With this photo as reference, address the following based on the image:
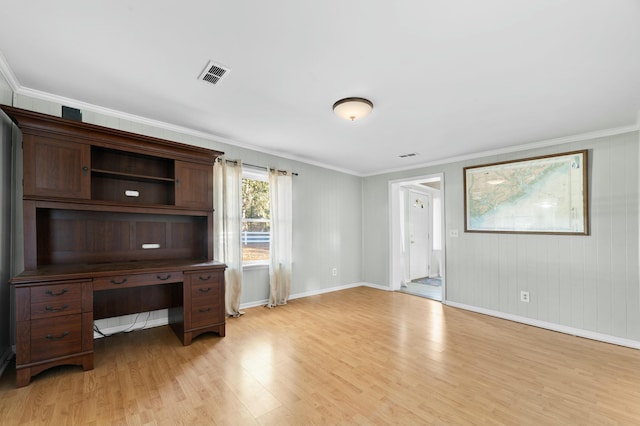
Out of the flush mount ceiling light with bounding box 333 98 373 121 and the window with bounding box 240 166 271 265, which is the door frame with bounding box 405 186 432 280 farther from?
the flush mount ceiling light with bounding box 333 98 373 121

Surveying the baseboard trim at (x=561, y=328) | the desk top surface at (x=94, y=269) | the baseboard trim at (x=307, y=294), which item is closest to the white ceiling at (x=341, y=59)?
the desk top surface at (x=94, y=269)

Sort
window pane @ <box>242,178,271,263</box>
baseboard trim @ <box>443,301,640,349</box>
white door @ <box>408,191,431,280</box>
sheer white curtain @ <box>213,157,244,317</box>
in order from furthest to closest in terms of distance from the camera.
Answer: white door @ <box>408,191,431,280</box>
window pane @ <box>242,178,271,263</box>
sheer white curtain @ <box>213,157,244,317</box>
baseboard trim @ <box>443,301,640,349</box>

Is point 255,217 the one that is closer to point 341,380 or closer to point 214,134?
point 214,134

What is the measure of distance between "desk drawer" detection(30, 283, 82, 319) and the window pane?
6.64ft

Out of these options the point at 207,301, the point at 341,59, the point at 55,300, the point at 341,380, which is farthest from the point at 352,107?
the point at 55,300

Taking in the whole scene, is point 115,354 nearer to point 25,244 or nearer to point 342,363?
point 25,244

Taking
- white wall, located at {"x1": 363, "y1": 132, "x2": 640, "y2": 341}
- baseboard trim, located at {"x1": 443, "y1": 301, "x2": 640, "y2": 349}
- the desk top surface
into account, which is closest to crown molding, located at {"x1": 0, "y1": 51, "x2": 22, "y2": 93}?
the desk top surface

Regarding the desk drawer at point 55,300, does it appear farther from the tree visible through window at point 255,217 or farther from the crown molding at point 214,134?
the tree visible through window at point 255,217

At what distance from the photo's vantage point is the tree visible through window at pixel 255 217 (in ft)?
13.4

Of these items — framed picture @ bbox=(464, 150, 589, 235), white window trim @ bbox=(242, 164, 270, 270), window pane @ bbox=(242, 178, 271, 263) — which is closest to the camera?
framed picture @ bbox=(464, 150, 589, 235)

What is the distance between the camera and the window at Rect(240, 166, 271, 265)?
4.08m

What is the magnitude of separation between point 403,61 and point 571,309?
359cm

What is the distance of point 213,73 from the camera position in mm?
2111

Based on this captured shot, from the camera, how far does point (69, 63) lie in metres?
2.03
